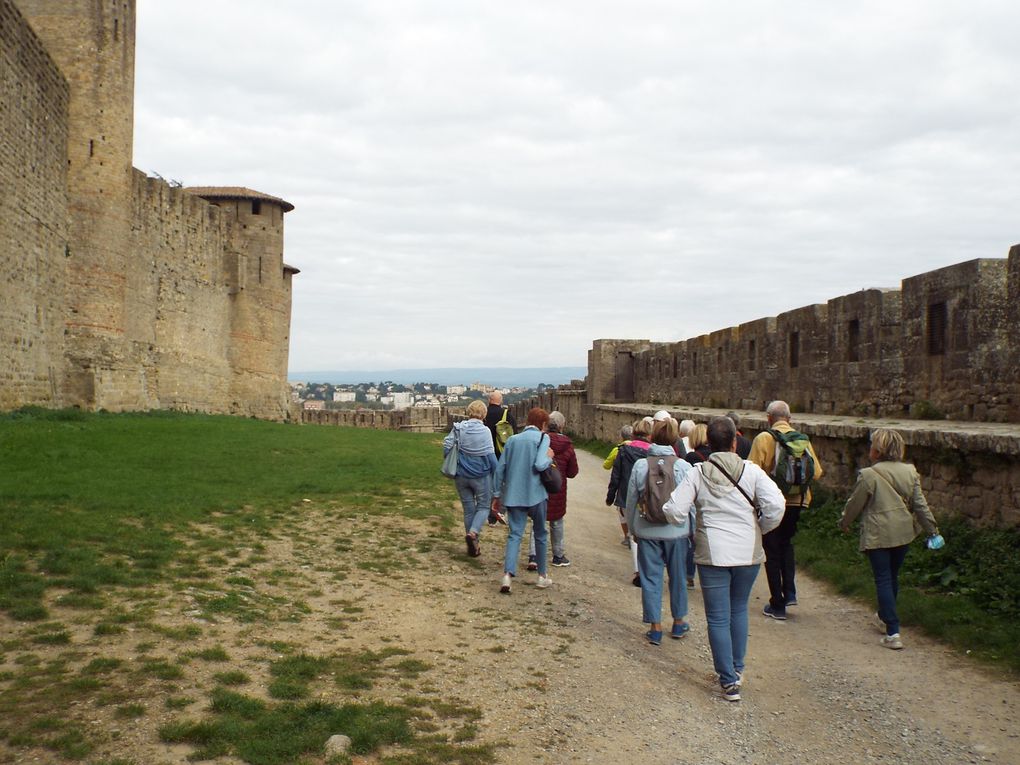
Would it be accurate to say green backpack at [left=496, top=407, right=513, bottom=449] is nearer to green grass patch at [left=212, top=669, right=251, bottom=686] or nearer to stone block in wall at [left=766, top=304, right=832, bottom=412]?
stone block in wall at [left=766, top=304, right=832, bottom=412]

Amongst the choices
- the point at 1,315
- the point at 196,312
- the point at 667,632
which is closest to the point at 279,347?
the point at 196,312

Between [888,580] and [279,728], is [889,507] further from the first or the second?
[279,728]

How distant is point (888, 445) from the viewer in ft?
21.1

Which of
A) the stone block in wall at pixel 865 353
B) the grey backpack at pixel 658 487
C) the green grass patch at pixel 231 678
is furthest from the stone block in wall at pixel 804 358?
the green grass patch at pixel 231 678

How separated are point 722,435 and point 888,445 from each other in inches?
65.3

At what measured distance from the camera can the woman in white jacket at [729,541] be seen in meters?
5.28

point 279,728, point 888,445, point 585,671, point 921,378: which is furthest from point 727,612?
point 921,378

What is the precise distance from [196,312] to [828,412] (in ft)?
80.3

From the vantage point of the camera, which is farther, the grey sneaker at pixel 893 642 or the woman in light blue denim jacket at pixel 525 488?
the woman in light blue denim jacket at pixel 525 488

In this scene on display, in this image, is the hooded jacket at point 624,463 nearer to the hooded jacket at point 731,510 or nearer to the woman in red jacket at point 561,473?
the woman in red jacket at point 561,473

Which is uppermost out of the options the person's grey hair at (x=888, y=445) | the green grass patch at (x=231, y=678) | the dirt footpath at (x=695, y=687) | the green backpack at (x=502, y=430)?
the person's grey hair at (x=888, y=445)

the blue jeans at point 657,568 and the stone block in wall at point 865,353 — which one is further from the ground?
the stone block in wall at point 865,353

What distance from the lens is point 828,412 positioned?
13594 millimetres

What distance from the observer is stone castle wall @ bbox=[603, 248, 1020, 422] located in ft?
30.8
